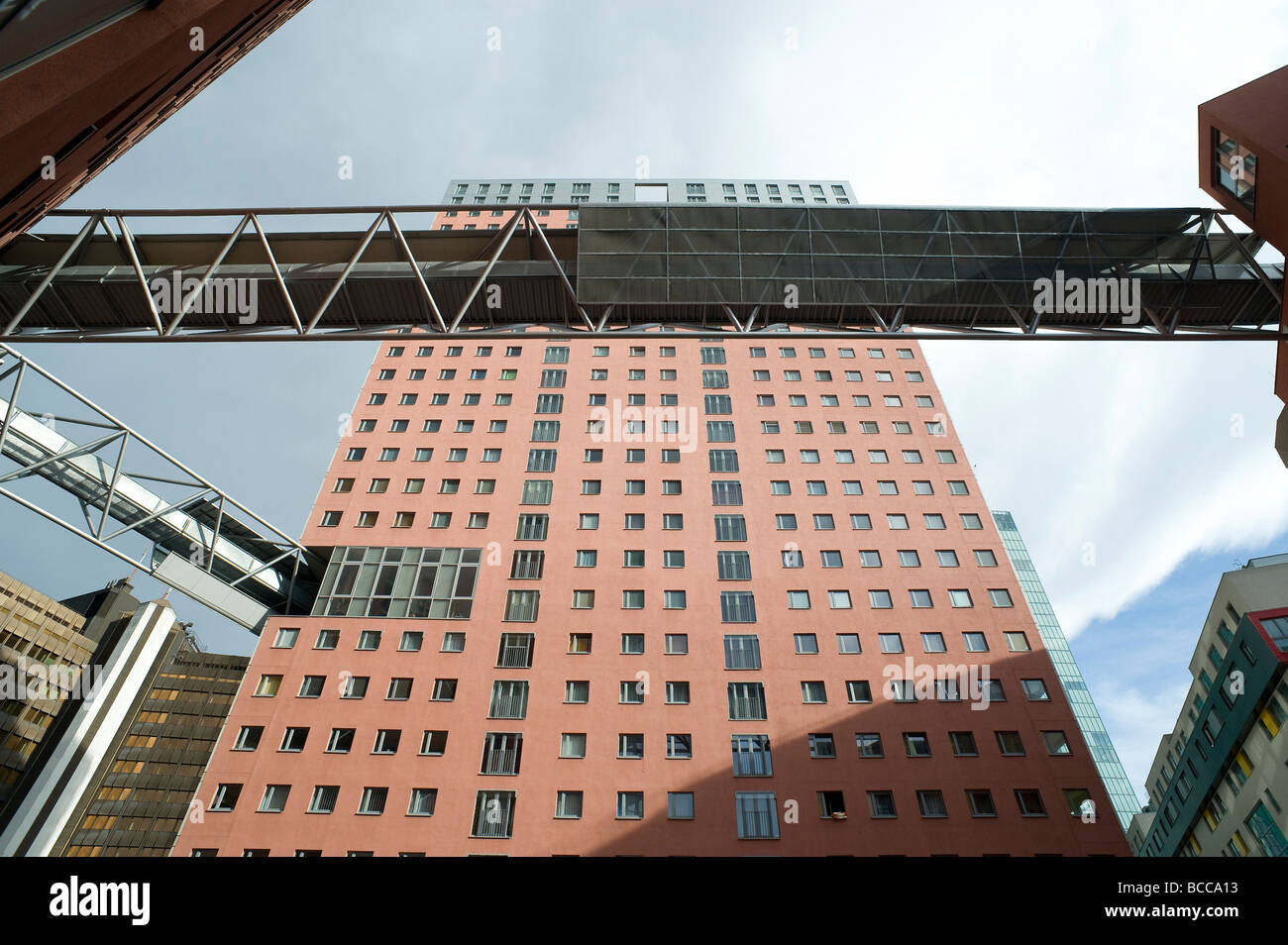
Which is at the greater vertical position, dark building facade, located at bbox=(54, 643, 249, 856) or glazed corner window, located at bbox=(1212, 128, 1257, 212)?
dark building facade, located at bbox=(54, 643, 249, 856)

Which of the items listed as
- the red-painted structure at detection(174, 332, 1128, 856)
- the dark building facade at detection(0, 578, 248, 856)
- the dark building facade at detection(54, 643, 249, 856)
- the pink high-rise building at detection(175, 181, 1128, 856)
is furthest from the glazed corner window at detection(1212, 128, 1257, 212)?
the dark building facade at detection(0, 578, 248, 856)

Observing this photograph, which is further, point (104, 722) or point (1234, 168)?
point (104, 722)

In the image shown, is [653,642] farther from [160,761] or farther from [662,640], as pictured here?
[160,761]

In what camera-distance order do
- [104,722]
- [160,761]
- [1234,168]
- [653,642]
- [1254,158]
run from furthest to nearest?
[160,761] < [104,722] < [653,642] < [1234,168] < [1254,158]

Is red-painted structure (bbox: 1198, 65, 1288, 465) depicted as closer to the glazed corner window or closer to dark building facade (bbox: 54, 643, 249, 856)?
the glazed corner window

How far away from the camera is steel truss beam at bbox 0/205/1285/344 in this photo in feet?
51.6

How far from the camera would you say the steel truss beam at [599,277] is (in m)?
15.7

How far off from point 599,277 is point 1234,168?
532 inches

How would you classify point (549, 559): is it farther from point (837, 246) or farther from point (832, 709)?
point (837, 246)

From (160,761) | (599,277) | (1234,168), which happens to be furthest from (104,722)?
(1234,168)

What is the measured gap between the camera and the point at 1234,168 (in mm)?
14586

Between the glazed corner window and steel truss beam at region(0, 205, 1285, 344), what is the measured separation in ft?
2.55

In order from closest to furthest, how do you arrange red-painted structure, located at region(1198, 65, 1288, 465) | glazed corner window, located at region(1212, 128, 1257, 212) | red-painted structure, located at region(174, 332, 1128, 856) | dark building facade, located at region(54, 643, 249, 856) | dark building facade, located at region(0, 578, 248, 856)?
red-painted structure, located at region(1198, 65, 1288, 465), glazed corner window, located at region(1212, 128, 1257, 212), red-painted structure, located at region(174, 332, 1128, 856), dark building facade, located at region(0, 578, 248, 856), dark building facade, located at region(54, 643, 249, 856)
